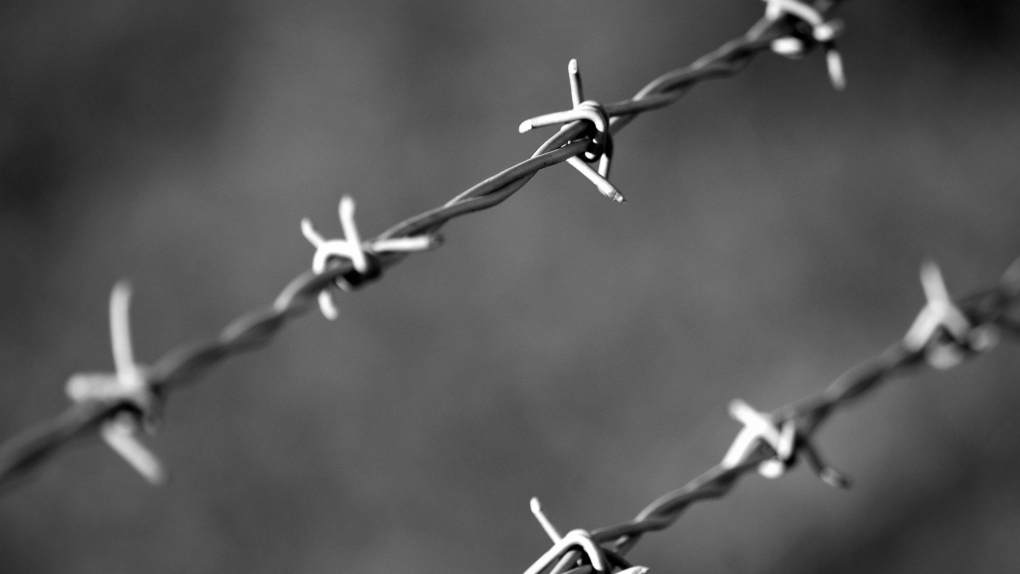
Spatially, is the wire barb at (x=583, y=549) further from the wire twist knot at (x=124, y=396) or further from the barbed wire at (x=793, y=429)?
the wire twist knot at (x=124, y=396)

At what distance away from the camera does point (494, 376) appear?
3.12 m

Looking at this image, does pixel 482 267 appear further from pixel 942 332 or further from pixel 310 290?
pixel 310 290

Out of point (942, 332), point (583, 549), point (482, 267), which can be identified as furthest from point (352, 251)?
point (482, 267)

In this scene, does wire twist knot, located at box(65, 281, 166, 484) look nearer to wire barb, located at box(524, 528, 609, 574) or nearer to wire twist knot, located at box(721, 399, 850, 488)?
wire barb, located at box(524, 528, 609, 574)

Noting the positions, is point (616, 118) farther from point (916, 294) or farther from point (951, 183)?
point (951, 183)

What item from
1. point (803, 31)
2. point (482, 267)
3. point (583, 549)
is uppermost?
point (482, 267)

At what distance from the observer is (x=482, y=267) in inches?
130

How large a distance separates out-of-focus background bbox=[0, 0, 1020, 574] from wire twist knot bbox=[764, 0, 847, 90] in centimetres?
193

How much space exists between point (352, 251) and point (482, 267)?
8.16ft

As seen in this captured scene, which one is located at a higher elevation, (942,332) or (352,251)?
(352,251)

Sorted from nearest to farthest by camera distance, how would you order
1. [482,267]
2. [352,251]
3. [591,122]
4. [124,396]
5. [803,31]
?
1. [124,396]
2. [352,251]
3. [591,122]
4. [803,31]
5. [482,267]

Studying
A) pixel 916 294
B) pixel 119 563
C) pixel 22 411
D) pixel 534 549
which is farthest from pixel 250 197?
pixel 916 294

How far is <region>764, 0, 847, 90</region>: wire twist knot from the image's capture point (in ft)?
3.98

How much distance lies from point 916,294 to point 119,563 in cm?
300
